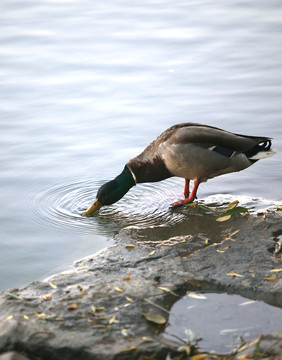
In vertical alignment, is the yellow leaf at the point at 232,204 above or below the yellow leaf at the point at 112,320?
above

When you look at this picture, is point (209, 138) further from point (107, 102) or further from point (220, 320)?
point (107, 102)

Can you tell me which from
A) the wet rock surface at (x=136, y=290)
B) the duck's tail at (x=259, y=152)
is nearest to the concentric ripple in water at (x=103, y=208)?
the wet rock surface at (x=136, y=290)

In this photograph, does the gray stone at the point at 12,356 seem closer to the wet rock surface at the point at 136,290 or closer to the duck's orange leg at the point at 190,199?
the wet rock surface at the point at 136,290

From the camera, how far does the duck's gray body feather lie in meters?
5.16

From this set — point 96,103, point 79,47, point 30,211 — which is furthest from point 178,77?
point 30,211

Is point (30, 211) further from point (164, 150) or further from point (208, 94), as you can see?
point (208, 94)

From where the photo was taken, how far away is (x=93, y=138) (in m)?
6.86

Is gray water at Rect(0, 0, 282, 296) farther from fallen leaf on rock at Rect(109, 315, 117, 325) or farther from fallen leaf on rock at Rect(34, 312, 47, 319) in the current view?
fallen leaf on rock at Rect(109, 315, 117, 325)

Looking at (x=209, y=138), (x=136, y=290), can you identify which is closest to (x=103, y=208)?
(x=209, y=138)

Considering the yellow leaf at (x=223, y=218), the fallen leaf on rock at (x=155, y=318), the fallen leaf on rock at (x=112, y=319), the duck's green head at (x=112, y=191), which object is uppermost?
the duck's green head at (x=112, y=191)

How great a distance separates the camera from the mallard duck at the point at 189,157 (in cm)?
516

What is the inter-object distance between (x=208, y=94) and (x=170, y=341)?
17.9 feet

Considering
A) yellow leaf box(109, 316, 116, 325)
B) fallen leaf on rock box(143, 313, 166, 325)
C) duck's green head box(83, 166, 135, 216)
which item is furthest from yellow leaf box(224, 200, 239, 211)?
yellow leaf box(109, 316, 116, 325)

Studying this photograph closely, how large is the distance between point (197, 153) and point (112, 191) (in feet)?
2.69
